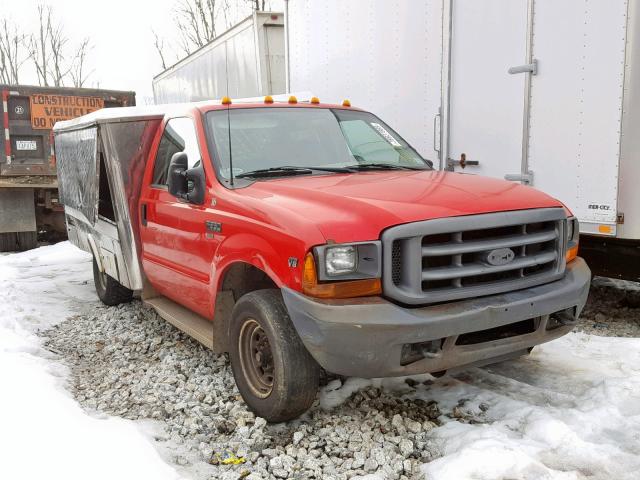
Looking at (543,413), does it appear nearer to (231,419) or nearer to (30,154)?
(231,419)

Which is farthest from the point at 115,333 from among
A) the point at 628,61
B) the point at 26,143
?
the point at 26,143

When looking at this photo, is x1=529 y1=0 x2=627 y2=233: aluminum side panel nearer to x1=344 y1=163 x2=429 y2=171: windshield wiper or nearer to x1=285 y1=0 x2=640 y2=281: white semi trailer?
x1=285 y1=0 x2=640 y2=281: white semi trailer

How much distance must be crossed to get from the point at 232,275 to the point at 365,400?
1.17 meters

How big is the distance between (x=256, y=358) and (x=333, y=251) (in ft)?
3.19

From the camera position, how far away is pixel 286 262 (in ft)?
11.1

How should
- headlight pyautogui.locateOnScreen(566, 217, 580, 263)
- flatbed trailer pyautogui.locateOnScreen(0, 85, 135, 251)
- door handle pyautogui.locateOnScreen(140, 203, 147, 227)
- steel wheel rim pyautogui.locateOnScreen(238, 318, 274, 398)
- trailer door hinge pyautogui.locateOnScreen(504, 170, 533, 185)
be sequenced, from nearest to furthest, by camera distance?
steel wheel rim pyautogui.locateOnScreen(238, 318, 274, 398) → headlight pyautogui.locateOnScreen(566, 217, 580, 263) → door handle pyautogui.locateOnScreen(140, 203, 147, 227) → trailer door hinge pyautogui.locateOnScreen(504, 170, 533, 185) → flatbed trailer pyautogui.locateOnScreen(0, 85, 135, 251)

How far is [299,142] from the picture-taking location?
15.3 ft

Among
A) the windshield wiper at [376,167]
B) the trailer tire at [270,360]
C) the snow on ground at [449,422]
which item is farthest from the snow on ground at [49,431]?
the windshield wiper at [376,167]

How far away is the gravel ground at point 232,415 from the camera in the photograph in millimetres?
3328

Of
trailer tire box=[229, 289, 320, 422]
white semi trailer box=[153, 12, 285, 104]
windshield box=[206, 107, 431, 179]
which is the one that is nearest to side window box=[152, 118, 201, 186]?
windshield box=[206, 107, 431, 179]

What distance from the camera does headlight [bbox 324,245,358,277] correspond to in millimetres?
3232

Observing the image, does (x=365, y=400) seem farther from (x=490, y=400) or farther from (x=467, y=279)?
(x=467, y=279)

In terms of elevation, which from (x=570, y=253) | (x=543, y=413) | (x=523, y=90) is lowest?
(x=543, y=413)

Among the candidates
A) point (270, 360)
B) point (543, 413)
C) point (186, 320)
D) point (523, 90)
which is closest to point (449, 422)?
point (543, 413)
